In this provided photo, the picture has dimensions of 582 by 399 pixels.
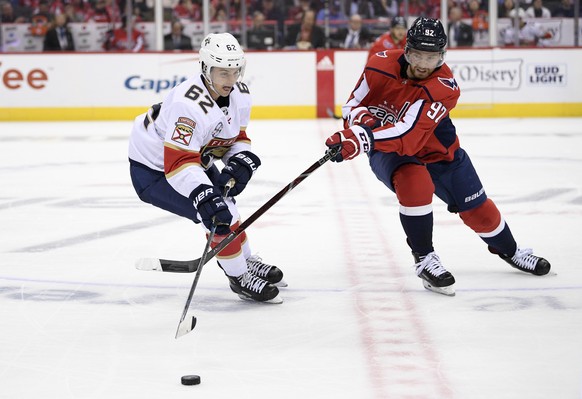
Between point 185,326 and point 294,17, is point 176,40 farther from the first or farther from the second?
point 185,326

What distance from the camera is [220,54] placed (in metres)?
3.16

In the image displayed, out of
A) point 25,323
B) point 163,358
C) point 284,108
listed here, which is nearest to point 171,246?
point 25,323

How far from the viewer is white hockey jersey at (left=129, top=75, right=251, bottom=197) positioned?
10.4 feet

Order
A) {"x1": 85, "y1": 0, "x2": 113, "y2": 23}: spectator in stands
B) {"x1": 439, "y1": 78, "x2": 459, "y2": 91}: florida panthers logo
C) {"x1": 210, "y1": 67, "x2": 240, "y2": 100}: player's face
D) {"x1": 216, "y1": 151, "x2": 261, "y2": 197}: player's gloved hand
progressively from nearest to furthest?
1. {"x1": 210, "y1": 67, "x2": 240, "y2": 100}: player's face
2. {"x1": 216, "y1": 151, "x2": 261, "y2": 197}: player's gloved hand
3. {"x1": 439, "y1": 78, "x2": 459, "y2": 91}: florida panthers logo
4. {"x1": 85, "y1": 0, "x2": 113, "y2": 23}: spectator in stands

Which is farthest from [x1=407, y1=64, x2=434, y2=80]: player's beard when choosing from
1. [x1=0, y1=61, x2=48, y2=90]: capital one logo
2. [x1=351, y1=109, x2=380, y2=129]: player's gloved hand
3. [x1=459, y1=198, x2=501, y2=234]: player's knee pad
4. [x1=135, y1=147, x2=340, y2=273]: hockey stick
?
[x1=0, y1=61, x2=48, y2=90]: capital one logo

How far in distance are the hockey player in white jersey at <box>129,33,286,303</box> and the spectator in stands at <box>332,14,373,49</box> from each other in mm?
7898

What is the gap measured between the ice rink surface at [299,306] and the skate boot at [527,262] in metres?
0.05

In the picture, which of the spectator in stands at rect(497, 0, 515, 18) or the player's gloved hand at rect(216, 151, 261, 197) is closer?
the player's gloved hand at rect(216, 151, 261, 197)

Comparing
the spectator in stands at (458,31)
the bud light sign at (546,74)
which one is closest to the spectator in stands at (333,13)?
the spectator in stands at (458,31)

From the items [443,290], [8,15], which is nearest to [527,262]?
[443,290]

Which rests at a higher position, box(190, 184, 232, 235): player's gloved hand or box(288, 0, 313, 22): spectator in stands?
box(190, 184, 232, 235): player's gloved hand

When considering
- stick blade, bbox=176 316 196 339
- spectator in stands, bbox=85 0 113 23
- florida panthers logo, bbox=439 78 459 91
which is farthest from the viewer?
spectator in stands, bbox=85 0 113 23

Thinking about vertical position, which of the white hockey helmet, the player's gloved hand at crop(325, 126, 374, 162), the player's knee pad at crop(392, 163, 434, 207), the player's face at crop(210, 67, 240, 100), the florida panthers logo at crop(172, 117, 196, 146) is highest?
the white hockey helmet

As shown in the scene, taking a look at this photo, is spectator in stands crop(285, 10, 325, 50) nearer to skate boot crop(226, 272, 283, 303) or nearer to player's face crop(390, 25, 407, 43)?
player's face crop(390, 25, 407, 43)
